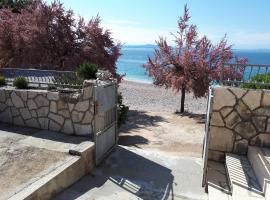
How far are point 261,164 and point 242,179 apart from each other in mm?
418

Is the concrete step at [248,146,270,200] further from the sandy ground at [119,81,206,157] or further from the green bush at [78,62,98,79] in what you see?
the green bush at [78,62,98,79]

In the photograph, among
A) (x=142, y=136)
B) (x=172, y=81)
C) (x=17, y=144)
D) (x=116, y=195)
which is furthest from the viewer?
(x=172, y=81)

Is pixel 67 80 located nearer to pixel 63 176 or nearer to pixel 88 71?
pixel 88 71

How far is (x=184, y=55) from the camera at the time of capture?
1570 centimetres

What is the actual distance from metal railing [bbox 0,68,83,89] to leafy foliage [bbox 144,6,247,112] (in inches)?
325

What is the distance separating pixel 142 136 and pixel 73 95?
3898 millimetres

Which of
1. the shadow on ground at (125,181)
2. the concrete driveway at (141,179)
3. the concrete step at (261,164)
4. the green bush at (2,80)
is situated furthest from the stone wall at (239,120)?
the green bush at (2,80)

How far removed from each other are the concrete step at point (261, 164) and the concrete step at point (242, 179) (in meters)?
0.09

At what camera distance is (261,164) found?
5.40 m

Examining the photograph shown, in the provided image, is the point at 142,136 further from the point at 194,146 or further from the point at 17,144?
the point at 17,144

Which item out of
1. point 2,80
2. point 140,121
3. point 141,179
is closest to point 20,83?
point 2,80

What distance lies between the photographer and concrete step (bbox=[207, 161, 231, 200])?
17.5 feet

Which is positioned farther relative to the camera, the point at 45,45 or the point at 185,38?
the point at 185,38

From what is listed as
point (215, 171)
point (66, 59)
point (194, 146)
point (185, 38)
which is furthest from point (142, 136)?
point (185, 38)
